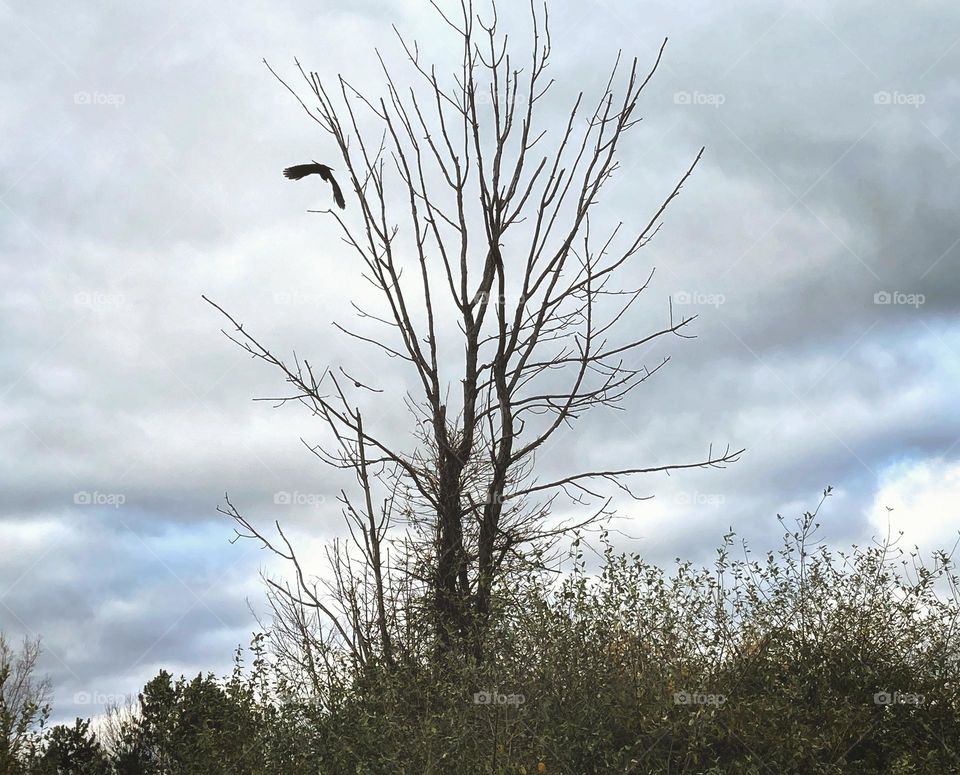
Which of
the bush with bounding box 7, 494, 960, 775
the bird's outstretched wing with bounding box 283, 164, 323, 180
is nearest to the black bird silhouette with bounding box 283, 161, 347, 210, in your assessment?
the bird's outstretched wing with bounding box 283, 164, 323, 180

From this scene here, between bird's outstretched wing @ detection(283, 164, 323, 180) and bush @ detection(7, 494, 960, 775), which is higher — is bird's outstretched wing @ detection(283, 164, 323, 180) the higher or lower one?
the higher one

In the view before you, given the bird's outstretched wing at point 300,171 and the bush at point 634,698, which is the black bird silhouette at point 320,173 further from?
the bush at point 634,698

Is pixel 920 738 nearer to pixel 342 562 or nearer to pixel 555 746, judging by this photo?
pixel 555 746

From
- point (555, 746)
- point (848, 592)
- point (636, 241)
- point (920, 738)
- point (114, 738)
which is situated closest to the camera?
point (555, 746)

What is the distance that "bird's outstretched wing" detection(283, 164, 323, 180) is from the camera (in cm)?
852

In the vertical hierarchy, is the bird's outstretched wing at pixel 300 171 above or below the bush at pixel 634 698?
above

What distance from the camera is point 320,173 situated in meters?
8.79

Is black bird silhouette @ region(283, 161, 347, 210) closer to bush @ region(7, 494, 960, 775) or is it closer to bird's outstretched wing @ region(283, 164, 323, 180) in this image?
bird's outstretched wing @ region(283, 164, 323, 180)

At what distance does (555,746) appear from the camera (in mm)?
5668

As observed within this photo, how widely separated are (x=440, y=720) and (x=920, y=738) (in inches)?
119

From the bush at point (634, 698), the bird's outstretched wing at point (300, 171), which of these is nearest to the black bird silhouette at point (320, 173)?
the bird's outstretched wing at point (300, 171)

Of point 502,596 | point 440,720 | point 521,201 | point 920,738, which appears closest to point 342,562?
point 502,596

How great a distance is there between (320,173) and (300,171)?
0.22 m

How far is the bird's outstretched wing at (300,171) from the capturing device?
852 cm
